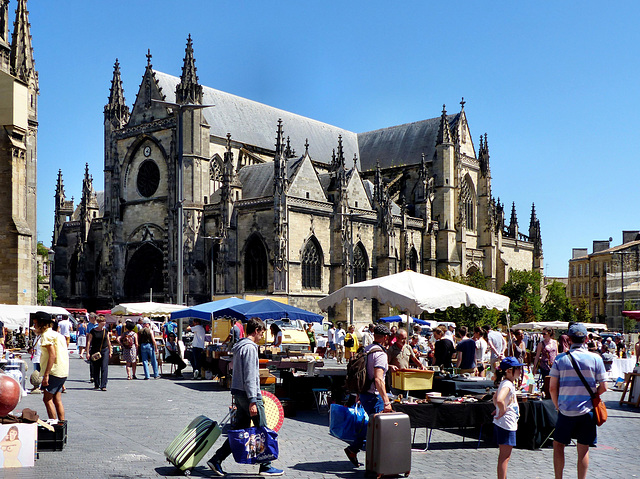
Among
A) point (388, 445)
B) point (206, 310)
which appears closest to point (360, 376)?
point (388, 445)

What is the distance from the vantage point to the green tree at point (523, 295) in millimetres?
46719

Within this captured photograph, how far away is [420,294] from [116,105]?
35.7m

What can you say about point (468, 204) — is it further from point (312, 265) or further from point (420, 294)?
point (420, 294)

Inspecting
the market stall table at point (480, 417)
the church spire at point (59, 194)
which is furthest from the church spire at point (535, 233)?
the market stall table at point (480, 417)

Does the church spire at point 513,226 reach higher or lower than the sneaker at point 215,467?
higher

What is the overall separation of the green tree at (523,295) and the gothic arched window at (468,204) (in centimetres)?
479

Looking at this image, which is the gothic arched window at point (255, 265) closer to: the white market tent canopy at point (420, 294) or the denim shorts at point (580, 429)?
the white market tent canopy at point (420, 294)

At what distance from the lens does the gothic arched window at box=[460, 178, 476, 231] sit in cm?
5325

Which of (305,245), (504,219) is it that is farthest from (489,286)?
(305,245)

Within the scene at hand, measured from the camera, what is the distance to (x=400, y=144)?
5506 cm

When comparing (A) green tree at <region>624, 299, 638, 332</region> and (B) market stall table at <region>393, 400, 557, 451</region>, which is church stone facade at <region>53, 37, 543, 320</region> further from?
(B) market stall table at <region>393, 400, 557, 451</region>

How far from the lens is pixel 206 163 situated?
39.8 meters

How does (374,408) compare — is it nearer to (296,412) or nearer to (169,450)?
(169,450)

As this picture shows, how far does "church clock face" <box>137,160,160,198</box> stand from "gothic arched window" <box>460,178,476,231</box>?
22971 mm
